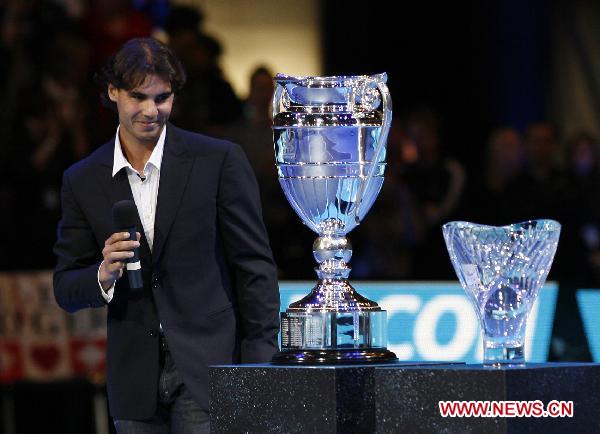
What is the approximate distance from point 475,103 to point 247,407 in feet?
22.1

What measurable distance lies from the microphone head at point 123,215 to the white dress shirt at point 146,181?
295 mm

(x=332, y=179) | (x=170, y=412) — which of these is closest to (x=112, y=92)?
(x=170, y=412)

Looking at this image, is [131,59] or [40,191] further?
[40,191]

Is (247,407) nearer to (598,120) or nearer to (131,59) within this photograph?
(131,59)

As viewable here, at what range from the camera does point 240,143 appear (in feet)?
26.5

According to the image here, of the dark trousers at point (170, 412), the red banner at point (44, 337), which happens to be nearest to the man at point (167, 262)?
the dark trousers at point (170, 412)

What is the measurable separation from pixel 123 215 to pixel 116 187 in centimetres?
38

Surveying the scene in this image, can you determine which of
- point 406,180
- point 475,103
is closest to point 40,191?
point 406,180

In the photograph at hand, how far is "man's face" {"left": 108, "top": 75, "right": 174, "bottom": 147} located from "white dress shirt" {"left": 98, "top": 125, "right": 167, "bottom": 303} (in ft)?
0.21

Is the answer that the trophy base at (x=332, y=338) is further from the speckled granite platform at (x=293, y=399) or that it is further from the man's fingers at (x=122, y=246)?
the man's fingers at (x=122, y=246)

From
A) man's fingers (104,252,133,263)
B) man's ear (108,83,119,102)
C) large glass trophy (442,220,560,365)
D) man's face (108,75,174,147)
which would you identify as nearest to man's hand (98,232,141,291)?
man's fingers (104,252,133,263)

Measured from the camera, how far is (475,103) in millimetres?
9766

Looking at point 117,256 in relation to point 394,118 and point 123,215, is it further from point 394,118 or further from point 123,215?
point 394,118

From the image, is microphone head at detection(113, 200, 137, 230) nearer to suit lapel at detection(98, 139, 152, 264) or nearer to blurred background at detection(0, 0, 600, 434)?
suit lapel at detection(98, 139, 152, 264)
